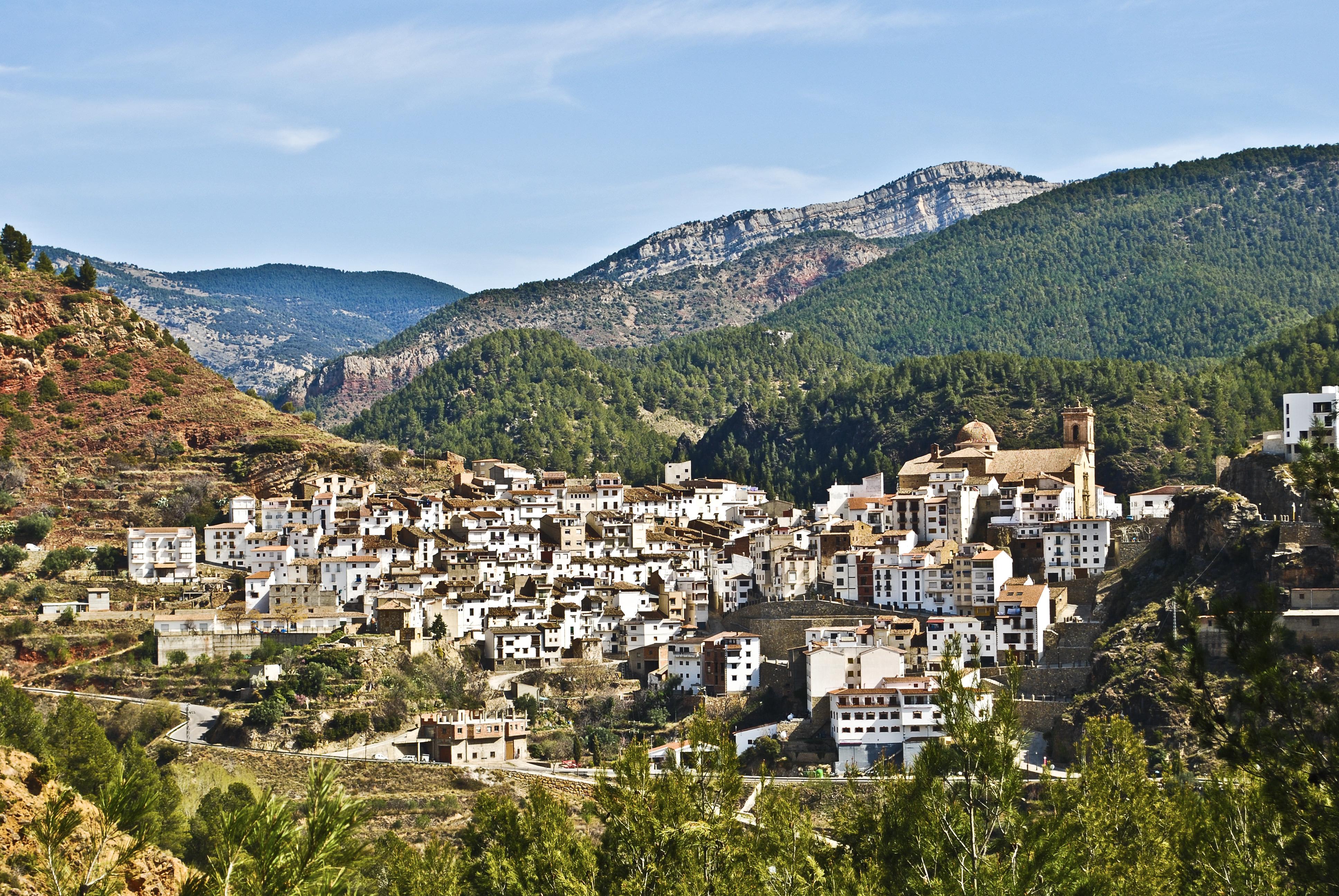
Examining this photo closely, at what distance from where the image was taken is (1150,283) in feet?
564

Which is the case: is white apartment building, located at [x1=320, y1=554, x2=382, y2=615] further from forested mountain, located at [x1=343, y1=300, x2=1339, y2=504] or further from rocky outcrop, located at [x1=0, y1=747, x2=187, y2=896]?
rocky outcrop, located at [x1=0, y1=747, x2=187, y2=896]

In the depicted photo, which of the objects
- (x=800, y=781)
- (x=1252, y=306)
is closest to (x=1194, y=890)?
(x=800, y=781)

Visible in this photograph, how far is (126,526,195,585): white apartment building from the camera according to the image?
73062 millimetres

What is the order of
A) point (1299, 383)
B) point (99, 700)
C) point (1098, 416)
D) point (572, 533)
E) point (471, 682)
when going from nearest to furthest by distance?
point (99, 700) < point (471, 682) < point (572, 533) < point (1299, 383) < point (1098, 416)

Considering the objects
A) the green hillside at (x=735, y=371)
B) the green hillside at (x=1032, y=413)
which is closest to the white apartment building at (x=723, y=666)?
the green hillside at (x=1032, y=413)

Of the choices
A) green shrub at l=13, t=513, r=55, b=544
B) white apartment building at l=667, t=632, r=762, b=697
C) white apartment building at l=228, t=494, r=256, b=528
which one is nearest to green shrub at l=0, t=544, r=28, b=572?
green shrub at l=13, t=513, r=55, b=544

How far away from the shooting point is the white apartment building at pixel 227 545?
7550 centimetres

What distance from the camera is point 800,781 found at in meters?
55.8

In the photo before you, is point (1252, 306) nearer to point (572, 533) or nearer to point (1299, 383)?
point (1299, 383)

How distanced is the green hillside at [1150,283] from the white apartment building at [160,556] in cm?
9817

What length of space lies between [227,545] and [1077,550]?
1491 inches

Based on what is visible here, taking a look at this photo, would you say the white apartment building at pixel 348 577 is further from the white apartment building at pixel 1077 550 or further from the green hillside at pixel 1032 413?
the green hillside at pixel 1032 413

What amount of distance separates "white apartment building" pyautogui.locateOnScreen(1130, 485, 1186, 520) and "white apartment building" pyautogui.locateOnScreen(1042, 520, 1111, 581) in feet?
16.1

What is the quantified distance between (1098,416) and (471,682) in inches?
2092
